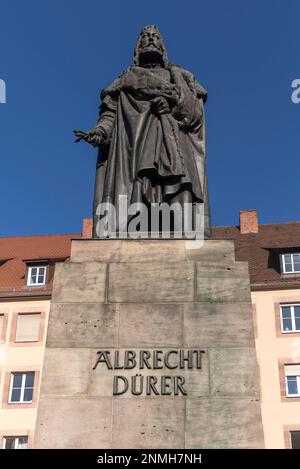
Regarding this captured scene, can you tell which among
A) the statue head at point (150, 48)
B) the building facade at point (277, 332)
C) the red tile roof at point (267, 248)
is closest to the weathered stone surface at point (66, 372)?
the statue head at point (150, 48)

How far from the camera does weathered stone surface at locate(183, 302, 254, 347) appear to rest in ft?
21.8

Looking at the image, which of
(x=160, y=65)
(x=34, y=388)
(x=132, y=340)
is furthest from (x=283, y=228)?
(x=132, y=340)

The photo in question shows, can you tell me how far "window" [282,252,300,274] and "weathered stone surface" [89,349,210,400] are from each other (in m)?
26.4

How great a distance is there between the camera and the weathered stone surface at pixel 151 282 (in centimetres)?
691

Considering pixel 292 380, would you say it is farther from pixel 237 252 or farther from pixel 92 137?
pixel 92 137

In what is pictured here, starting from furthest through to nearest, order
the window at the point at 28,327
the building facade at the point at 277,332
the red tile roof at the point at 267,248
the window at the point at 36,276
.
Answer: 1. the window at the point at 36,276
2. the window at the point at 28,327
3. the red tile roof at the point at 267,248
4. the building facade at the point at 277,332

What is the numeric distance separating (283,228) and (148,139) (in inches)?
1171

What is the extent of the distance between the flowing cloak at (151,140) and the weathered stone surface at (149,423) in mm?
2582

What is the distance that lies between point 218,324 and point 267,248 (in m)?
28.0

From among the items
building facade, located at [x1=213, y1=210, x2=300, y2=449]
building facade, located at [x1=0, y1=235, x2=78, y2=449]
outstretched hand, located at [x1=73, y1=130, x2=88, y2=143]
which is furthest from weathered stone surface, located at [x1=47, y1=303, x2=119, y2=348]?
building facade, located at [x1=0, y1=235, x2=78, y2=449]

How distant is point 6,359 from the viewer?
32250 mm

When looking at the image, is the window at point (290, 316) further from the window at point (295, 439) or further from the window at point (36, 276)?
the window at point (36, 276)
